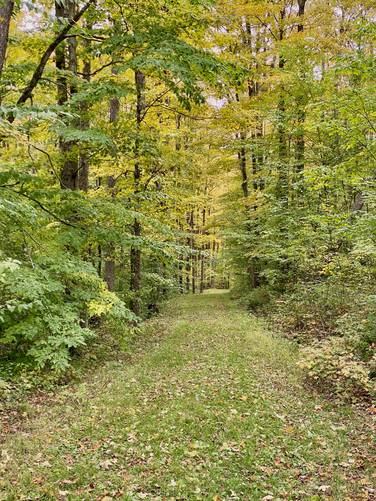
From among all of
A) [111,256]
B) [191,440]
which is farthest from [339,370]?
[111,256]

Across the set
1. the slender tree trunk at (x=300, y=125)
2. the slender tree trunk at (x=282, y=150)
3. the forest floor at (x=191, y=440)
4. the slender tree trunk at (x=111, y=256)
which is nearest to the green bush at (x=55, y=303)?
the forest floor at (x=191, y=440)

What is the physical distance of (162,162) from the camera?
13.3 meters

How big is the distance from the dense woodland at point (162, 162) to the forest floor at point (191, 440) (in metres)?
1.18

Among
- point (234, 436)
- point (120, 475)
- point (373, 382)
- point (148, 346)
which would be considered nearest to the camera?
point (120, 475)

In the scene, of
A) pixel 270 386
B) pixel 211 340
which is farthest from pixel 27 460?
pixel 211 340

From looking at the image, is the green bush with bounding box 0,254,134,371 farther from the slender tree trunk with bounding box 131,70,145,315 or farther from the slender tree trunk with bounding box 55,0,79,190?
the slender tree trunk with bounding box 131,70,145,315

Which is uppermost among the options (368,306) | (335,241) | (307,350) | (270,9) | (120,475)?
(270,9)

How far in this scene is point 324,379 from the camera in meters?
9.31

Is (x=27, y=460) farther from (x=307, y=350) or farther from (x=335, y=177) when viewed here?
(x=335, y=177)

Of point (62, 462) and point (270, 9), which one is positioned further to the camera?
point (270, 9)

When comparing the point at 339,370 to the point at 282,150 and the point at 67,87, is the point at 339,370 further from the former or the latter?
the point at 282,150

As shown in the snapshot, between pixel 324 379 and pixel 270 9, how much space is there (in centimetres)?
1619

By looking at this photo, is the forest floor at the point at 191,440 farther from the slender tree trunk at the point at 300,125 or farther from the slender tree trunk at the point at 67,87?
the slender tree trunk at the point at 300,125

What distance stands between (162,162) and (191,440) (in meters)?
8.98
